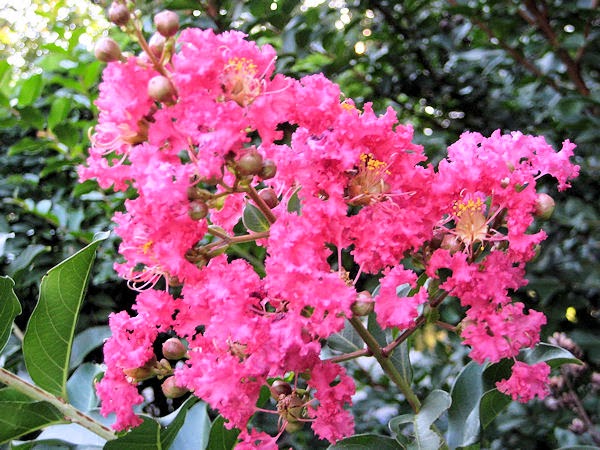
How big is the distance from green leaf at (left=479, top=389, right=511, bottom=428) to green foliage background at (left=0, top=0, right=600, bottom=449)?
81 centimetres

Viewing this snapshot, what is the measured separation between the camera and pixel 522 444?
198 cm

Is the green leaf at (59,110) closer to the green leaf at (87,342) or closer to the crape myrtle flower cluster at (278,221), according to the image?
the green leaf at (87,342)

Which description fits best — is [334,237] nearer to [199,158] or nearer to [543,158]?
[199,158]

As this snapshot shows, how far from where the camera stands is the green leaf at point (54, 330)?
110 cm

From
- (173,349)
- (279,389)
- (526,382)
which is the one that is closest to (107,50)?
(173,349)

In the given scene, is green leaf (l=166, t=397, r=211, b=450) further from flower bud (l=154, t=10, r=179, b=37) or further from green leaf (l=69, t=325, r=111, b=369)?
flower bud (l=154, t=10, r=179, b=37)

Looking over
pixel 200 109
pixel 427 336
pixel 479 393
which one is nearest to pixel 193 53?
pixel 200 109

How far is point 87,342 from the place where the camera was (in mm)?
1493

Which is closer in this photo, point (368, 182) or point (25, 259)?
point (368, 182)

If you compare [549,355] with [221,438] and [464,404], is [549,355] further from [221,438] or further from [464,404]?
[221,438]

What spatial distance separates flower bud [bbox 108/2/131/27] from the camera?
2.81 ft

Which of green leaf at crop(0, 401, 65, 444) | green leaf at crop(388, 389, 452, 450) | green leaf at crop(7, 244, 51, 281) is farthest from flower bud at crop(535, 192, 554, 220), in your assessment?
green leaf at crop(7, 244, 51, 281)

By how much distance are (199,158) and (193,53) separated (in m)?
0.14

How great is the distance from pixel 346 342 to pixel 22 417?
0.56m
